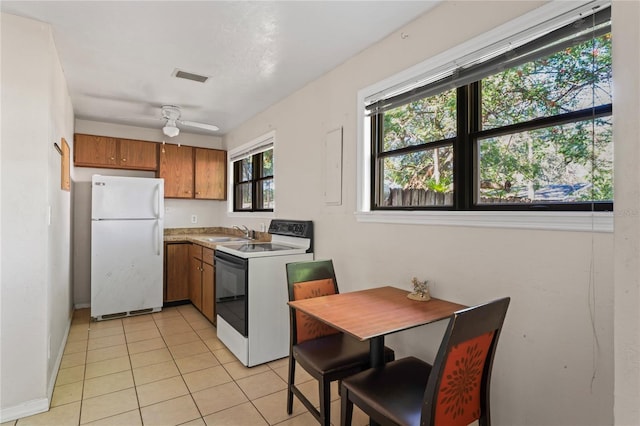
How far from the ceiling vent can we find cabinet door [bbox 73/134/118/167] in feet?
6.73

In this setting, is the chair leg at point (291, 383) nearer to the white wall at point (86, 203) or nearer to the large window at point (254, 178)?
the large window at point (254, 178)

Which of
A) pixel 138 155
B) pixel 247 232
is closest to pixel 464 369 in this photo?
pixel 247 232

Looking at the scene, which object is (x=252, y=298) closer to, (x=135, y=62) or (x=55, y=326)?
(x=55, y=326)

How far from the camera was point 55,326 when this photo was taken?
2625 millimetres

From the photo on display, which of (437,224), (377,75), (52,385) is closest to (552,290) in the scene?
(437,224)

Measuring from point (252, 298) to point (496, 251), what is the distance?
1878 millimetres

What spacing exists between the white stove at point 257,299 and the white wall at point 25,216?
4.23 ft

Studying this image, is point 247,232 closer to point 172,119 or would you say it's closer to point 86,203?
point 172,119

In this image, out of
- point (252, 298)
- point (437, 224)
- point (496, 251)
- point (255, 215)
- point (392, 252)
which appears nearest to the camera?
point (496, 251)

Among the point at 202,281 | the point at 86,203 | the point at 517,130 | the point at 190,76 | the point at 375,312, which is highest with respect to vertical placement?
the point at 190,76

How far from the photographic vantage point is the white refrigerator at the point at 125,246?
3.89 m

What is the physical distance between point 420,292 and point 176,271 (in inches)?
141

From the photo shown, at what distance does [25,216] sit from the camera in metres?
2.08

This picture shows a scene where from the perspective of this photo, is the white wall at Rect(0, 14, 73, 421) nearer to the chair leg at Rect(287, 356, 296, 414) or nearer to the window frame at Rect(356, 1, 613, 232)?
the chair leg at Rect(287, 356, 296, 414)
